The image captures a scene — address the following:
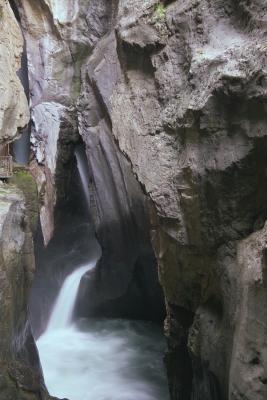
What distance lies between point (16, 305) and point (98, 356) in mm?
4777

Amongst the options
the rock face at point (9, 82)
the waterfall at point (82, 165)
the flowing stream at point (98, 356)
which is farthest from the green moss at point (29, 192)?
the waterfall at point (82, 165)

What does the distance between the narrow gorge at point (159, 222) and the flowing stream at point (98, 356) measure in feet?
0.18

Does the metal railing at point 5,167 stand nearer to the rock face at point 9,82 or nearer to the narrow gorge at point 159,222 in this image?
the narrow gorge at point 159,222

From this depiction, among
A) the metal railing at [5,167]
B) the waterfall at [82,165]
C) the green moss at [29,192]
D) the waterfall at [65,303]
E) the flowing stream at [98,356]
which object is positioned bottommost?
the flowing stream at [98,356]

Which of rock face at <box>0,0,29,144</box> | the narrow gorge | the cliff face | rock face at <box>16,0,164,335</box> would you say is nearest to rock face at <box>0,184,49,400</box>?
the narrow gorge

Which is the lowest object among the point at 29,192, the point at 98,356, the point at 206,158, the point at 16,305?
the point at 98,356

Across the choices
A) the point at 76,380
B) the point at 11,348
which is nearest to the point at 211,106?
the point at 11,348

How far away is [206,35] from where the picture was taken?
5.82 m

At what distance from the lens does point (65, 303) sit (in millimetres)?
13617

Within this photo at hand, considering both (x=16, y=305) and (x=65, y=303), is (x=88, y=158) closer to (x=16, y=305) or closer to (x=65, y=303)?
(x=65, y=303)

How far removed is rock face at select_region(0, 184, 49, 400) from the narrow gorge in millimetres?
30

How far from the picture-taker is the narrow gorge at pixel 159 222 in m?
5.05

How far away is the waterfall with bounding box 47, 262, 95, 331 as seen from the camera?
43.7ft

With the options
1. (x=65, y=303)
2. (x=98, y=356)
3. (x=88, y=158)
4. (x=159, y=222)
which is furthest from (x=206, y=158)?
(x=65, y=303)
